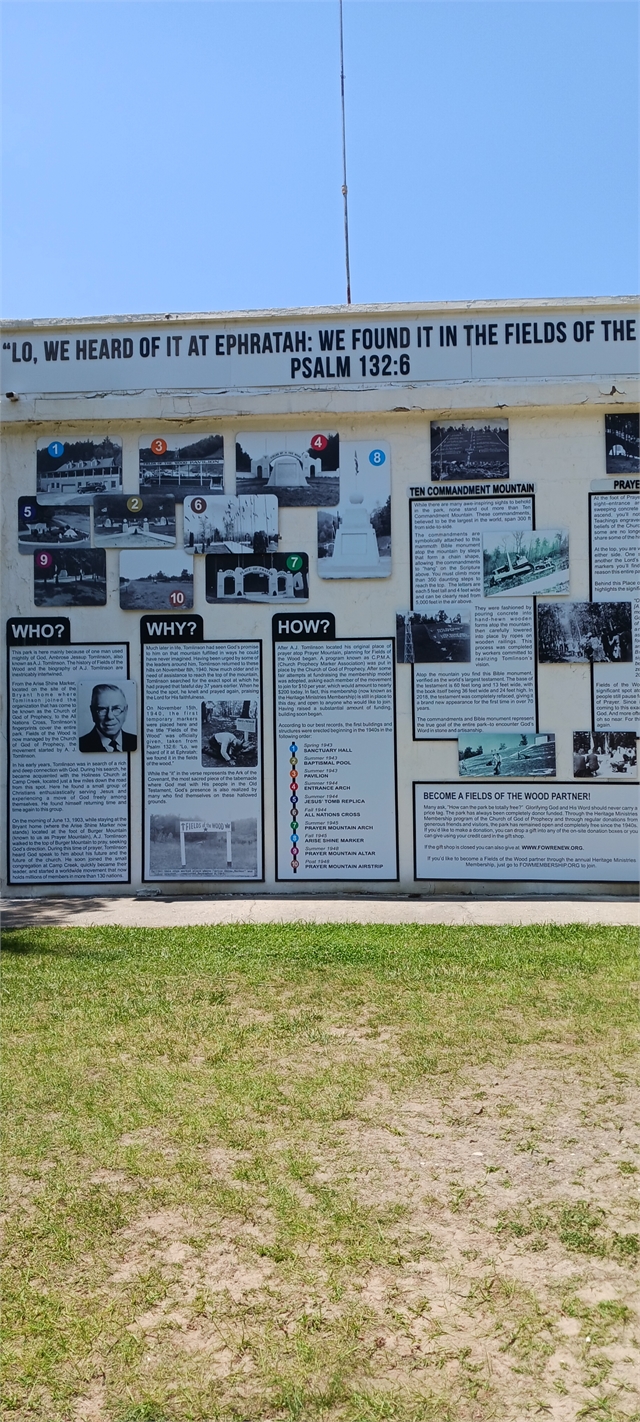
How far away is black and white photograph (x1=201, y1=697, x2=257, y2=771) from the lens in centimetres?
887

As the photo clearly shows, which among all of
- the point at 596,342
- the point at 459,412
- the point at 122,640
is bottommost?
the point at 122,640

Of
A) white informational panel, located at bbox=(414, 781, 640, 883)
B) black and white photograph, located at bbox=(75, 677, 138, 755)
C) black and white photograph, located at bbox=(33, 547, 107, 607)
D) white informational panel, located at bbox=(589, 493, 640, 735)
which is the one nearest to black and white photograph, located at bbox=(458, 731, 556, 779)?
white informational panel, located at bbox=(414, 781, 640, 883)

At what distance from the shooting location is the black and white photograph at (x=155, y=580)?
8.94 metres

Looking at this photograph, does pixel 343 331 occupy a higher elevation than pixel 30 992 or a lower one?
higher

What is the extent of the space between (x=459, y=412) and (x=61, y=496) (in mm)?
3508

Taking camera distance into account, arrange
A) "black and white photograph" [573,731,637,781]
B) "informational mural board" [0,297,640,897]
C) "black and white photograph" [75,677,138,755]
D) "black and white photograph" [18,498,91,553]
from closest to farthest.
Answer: "black and white photograph" [573,731,637,781]
"informational mural board" [0,297,640,897]
"black and white photograph" [75,677,138,755]
"black and white photograph" [18,498,91,553]

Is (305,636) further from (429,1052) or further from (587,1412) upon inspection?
(587,1412)

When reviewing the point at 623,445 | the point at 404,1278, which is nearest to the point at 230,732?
the point at 623,445

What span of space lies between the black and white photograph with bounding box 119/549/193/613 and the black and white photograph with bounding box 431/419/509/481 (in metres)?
2.28

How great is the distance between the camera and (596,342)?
8.77 metres

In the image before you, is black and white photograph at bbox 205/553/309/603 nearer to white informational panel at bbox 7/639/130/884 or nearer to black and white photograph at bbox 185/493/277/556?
black and white photograph at bbox 185/493/277/556

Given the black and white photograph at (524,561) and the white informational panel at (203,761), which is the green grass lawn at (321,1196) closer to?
the white informational panel at (203,761)

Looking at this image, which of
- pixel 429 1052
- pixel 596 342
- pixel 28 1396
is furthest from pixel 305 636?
pixel 28 1396

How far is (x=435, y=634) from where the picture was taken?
8.78 metres
